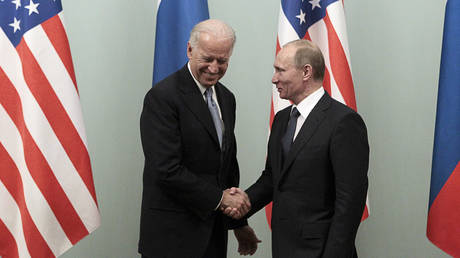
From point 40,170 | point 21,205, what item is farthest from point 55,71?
point 21,205

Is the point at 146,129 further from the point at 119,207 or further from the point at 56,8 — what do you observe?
the point at 119,207

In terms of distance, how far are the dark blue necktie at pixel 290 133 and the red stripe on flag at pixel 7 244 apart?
1388 mm

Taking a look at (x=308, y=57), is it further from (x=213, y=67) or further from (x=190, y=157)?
(x=190, y=157)

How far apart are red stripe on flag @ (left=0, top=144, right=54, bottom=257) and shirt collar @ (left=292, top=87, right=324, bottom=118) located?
1382 millimetres

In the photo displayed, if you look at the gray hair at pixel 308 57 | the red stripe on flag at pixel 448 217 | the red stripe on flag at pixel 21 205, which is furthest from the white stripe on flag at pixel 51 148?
the red stripe on flag at pixel 448 217

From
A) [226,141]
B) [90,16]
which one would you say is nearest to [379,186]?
[226,141]

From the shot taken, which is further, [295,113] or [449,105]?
[449,105]

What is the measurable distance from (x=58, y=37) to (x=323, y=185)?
147 cm

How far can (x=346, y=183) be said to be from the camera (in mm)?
1727

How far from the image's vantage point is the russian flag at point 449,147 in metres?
2.43

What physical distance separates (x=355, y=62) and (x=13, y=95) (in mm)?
1909

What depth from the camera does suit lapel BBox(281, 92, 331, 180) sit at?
1812mm

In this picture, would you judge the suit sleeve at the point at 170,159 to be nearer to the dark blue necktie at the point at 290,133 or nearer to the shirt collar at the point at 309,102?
the dark blue necktie at the point at 290,133

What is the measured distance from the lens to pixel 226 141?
83.4 inches
